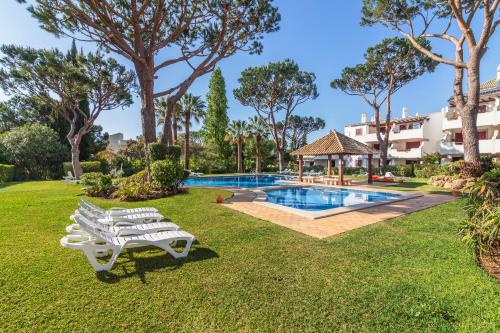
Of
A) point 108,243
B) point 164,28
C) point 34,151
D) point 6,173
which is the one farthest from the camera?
point 34,151

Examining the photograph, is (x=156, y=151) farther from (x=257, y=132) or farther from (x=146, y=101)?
(x=257, y=132)

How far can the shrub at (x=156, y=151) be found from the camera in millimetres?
15109

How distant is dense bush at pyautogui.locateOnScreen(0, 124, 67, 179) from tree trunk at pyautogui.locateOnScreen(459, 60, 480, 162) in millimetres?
37915

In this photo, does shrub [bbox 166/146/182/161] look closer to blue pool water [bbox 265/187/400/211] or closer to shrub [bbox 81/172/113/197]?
shrub [bbox 81/172/113/197]

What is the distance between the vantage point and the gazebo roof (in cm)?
1877

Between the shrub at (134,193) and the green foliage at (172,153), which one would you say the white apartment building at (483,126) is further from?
the shrub at (134,193)

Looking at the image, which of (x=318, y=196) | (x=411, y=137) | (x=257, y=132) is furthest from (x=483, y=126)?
(x=257, y=132)

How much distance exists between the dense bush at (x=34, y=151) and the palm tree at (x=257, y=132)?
24981 millimetres

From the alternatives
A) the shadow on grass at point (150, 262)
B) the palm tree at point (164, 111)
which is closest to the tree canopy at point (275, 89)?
the palm tree at point (164, 111)

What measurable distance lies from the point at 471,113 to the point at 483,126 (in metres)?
16.6

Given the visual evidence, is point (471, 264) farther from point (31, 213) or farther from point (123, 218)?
point (31, 213)

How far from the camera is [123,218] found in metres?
6.48

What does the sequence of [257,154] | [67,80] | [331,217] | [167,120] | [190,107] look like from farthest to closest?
[257,154] → [190,107] → [67,80] → [167,120] → [331,217]

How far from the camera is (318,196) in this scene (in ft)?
53.7
